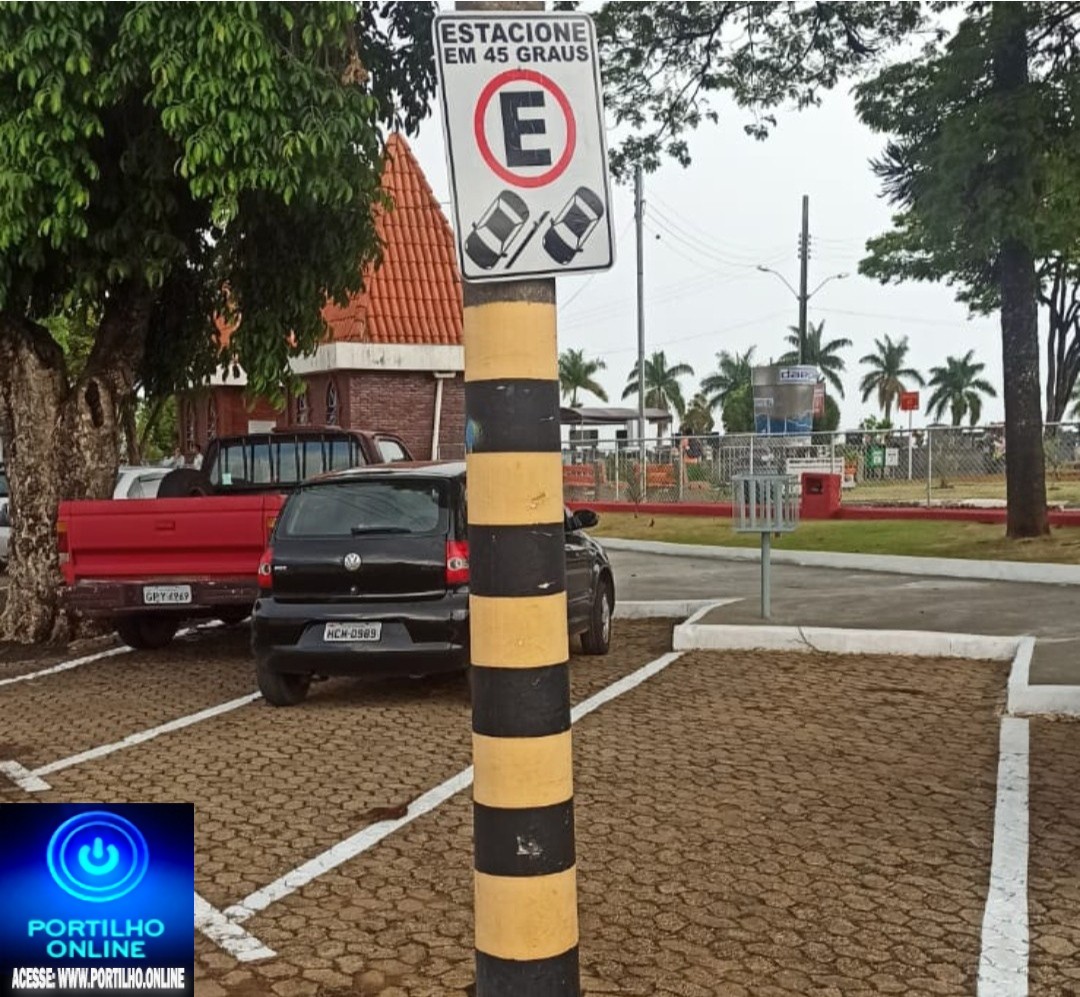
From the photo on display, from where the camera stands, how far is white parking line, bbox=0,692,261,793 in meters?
7.27

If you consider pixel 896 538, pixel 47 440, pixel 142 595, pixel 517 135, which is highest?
pixel 517 135

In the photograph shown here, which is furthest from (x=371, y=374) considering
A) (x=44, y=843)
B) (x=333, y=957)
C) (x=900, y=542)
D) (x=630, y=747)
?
(x=44, y=843)

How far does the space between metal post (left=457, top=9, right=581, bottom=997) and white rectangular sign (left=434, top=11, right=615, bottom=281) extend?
87mm

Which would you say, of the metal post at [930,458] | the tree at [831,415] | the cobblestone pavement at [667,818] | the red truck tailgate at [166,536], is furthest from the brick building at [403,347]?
the tree at [831,415]

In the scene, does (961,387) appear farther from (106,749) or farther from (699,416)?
(106,749)

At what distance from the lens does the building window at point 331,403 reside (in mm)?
26031

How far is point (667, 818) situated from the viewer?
20.3ft

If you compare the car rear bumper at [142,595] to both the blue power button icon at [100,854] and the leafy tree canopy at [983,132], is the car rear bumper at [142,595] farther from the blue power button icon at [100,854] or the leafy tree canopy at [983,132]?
the leafy tree canopy at [983,132]

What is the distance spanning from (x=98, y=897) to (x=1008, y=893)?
12.5ft

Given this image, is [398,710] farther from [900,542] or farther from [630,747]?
[900,542]

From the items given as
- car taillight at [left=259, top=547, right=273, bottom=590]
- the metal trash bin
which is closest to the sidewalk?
the metal trash bin

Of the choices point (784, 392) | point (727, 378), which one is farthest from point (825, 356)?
point (784, 392)

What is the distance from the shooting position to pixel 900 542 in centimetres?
1956

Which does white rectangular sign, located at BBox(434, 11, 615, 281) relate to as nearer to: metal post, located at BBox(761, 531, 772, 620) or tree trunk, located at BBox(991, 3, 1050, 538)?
metal post, located at BBox(761, 531, 772, 620)
